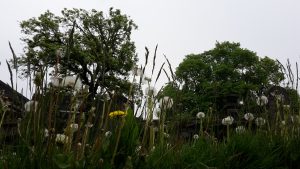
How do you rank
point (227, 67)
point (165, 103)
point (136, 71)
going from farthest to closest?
point (227, 67)
point (165, 103)
point (136, 71)

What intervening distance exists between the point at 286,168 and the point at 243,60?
43741 mm

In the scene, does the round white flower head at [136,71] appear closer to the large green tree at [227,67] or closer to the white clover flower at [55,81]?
the white clover flower at [55,81]

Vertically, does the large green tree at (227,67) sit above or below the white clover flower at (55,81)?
above

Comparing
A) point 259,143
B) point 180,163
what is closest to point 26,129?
point 180,163

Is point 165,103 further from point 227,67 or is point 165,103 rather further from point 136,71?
point 227,67

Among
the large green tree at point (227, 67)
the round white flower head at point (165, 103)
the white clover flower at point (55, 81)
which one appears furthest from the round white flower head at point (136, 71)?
the large green tree at point (227, 67)

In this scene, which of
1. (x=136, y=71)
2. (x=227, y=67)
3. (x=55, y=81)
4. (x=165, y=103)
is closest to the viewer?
(x=55, y=81)

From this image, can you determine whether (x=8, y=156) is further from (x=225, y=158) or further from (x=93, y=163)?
(x=225, y=158)

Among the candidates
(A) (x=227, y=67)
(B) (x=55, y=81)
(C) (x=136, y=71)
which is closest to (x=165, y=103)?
(C) (x=136, y=71)

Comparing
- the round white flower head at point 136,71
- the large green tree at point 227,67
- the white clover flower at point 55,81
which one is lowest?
the white clover flower at point 55,81

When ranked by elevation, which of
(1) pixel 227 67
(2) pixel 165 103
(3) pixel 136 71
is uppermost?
(1) pixel 227 67

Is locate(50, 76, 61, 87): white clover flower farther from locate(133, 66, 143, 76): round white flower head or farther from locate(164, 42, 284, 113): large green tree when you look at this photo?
locate(164, 42, 284, 113): large green tree

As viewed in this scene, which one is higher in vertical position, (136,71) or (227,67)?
(227,67)

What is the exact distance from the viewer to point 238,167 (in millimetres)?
3414
